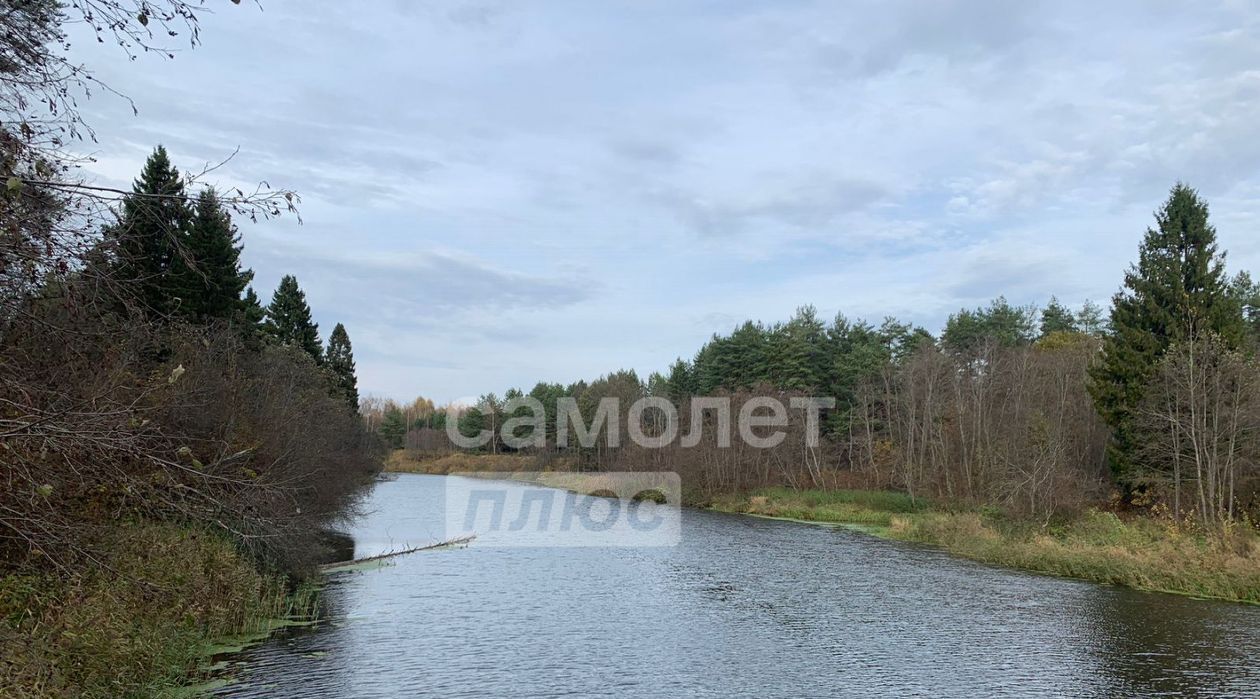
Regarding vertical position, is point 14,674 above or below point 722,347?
below

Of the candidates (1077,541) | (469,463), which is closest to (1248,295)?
(1077,541)

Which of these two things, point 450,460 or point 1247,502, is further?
point 450,460

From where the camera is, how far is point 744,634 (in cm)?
1988

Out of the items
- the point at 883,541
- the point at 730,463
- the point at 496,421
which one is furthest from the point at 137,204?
the point at 496,421

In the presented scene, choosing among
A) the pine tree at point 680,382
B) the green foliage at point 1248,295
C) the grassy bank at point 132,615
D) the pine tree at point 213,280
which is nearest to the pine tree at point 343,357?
the pine tree at point 680,382

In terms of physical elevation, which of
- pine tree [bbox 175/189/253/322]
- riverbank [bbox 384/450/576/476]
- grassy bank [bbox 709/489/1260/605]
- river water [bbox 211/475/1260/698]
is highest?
pine tree [bbox 175/189/253/322]

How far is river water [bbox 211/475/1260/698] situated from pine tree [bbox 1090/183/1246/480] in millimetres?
13241

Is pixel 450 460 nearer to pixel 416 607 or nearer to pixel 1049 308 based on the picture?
pixel 1049 308

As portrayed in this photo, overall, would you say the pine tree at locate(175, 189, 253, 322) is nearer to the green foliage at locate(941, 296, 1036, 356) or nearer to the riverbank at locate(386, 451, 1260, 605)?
the riverbank at locate(386, 451, 1260, 605)

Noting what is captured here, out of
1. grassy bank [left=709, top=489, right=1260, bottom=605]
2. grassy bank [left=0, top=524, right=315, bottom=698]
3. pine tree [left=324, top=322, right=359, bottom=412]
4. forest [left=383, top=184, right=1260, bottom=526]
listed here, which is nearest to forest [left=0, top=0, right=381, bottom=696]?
grassy bank [left=0, top=524, right=315, bottom=698]

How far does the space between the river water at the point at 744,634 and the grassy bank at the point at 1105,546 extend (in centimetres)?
137

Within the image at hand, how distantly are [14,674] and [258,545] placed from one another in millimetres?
11814

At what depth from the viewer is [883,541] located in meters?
38.7

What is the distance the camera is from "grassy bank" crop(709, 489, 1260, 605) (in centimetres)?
2528
